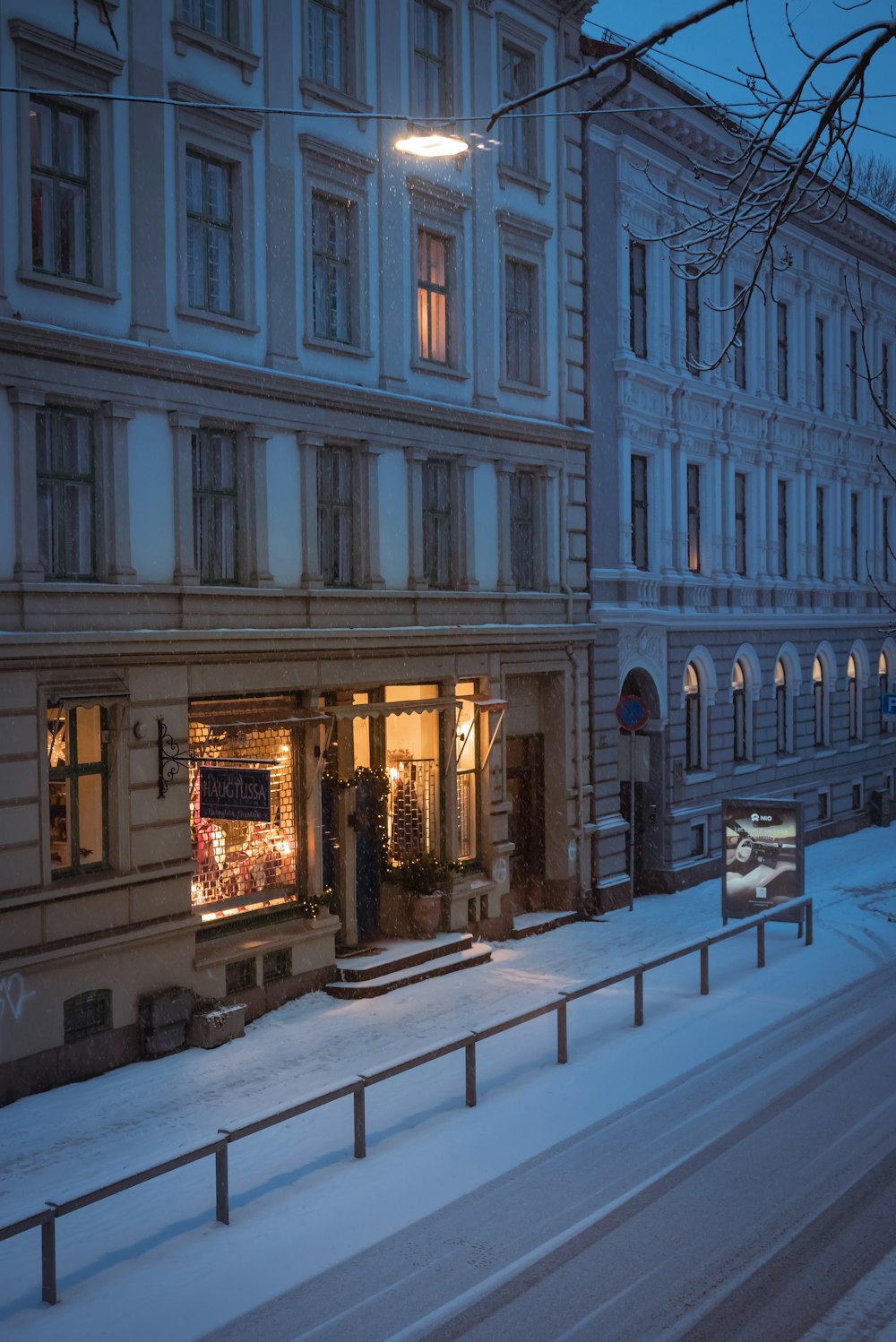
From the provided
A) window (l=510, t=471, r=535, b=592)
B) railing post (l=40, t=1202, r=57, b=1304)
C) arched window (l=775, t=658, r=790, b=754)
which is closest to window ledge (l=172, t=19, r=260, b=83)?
window (l=510, t=471, r=535, b=592)

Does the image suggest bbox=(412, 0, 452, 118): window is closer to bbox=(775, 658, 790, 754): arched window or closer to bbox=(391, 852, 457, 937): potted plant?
bbox=(391, 852, 457, 937): potted plant

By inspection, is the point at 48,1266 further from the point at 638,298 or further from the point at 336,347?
the point at 638,298

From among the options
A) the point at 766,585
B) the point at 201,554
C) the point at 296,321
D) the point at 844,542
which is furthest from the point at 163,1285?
the point at 844,542

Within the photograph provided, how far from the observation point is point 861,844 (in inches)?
1177

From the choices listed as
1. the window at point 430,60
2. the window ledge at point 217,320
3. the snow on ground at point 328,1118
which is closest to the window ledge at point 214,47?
the window ledge at point 217,320

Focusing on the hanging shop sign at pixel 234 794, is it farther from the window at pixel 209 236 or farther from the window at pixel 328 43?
the window at pixel 328 43

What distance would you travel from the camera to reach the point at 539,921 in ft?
68.7

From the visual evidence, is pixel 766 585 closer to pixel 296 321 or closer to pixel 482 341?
pixel 482 341

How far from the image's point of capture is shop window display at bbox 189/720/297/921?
15.5 m

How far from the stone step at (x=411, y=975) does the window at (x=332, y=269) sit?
7704mm

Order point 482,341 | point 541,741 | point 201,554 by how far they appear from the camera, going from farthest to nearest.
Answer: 1. point 541,741
2. point 482,341
3. point 201,554

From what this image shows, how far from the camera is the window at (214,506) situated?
15.6m

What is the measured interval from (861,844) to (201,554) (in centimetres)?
1896

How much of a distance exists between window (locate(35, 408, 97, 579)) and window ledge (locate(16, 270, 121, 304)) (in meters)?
1.15
